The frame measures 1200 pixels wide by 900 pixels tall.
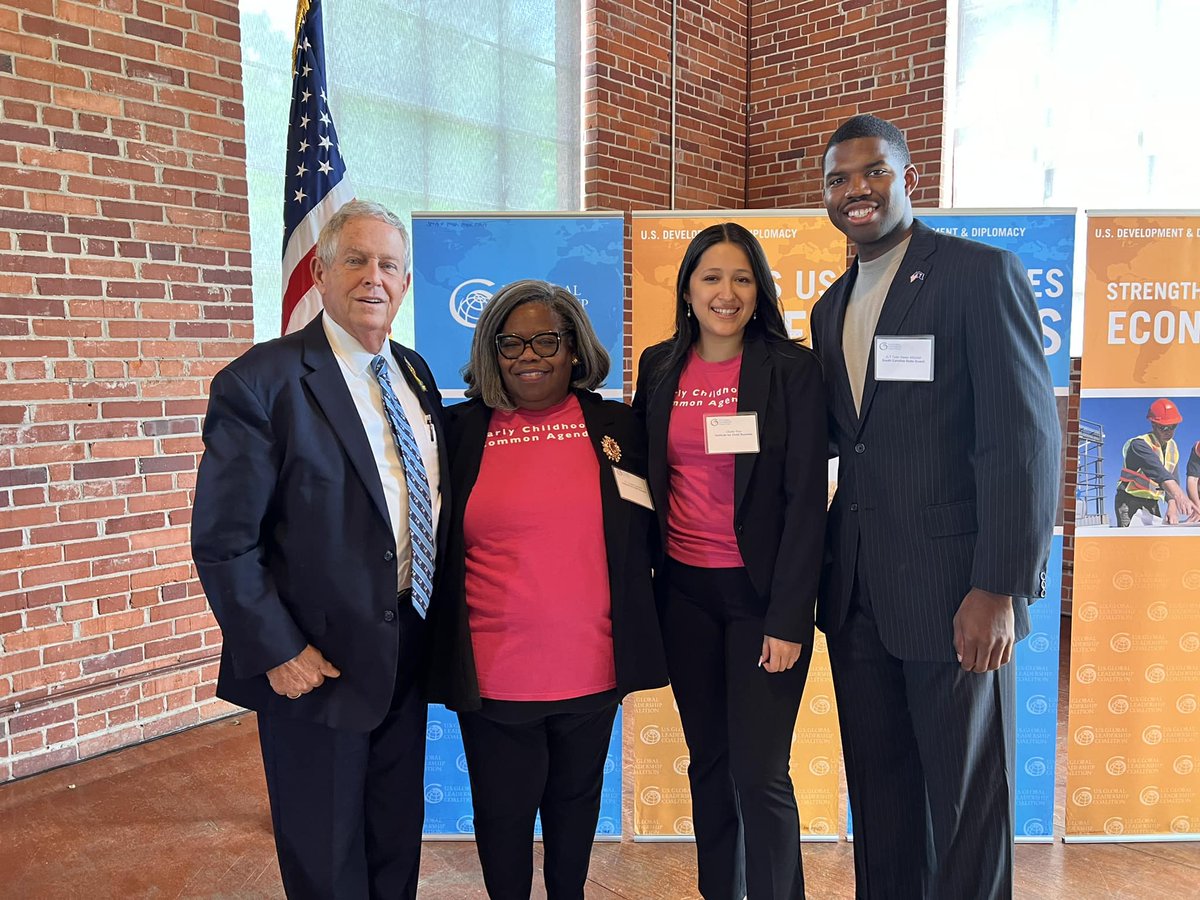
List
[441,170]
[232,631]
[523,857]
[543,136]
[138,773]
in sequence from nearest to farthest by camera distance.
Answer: [232,631], [523,857], [138,773], [441,170], [543,136]

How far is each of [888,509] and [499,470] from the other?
79cm

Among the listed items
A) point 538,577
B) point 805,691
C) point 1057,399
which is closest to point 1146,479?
point 1057,399

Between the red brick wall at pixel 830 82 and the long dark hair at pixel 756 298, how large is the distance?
393 centimetres

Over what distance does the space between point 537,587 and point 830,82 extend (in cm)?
504

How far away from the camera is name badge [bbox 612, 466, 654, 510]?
174 centimetres

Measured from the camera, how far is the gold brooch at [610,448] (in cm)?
176

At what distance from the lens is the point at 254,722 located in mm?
3496

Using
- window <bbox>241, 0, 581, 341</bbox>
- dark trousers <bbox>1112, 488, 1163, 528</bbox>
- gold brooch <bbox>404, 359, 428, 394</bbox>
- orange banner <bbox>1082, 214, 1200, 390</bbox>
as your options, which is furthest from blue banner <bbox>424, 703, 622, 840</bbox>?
window <bbox>241, 0, 581, 341</bbox>

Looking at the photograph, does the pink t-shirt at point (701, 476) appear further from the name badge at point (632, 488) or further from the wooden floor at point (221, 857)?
the wooden floor at point (221, 857)

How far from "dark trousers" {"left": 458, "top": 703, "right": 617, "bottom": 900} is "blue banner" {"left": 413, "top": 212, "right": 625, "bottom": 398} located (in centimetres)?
109

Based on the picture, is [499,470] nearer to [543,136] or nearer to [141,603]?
[141,603]

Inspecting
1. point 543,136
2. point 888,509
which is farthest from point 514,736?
point 543,136

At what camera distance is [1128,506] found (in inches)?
97.1

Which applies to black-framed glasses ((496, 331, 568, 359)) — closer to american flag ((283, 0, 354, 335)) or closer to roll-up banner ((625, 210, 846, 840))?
roll-up banner ((625, 210, 846, 840))
